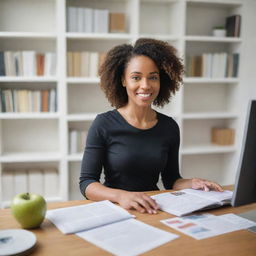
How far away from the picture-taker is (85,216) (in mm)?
1225

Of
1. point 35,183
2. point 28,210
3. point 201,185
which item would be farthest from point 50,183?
point 28,210

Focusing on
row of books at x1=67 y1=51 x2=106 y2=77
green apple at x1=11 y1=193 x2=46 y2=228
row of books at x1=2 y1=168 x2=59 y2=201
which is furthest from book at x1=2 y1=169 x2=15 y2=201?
green apple at x1=11 y1=193 x2=46 y2=228

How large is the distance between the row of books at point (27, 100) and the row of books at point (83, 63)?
0.28 metres

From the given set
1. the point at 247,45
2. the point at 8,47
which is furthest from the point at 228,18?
the point at 8,47

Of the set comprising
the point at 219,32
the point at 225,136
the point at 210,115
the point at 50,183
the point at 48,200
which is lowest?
the point at 48,200

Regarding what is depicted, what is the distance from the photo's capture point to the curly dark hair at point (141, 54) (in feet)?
6.04

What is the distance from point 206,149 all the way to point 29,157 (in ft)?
5.95

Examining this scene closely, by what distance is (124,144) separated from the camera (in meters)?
1.79

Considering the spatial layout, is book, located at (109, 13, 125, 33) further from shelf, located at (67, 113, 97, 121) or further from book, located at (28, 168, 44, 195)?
book, located at (28, 168, 44, 195)

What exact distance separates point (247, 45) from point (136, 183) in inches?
99.1

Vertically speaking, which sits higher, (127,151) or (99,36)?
(99,36)

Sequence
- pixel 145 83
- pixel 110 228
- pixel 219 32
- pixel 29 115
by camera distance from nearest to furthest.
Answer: pixel 110 228
pixel 145 83
pixel 29 115
pixel 219 32

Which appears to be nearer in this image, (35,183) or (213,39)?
(35,183)

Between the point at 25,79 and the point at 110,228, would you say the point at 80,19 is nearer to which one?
the point at 25,79
